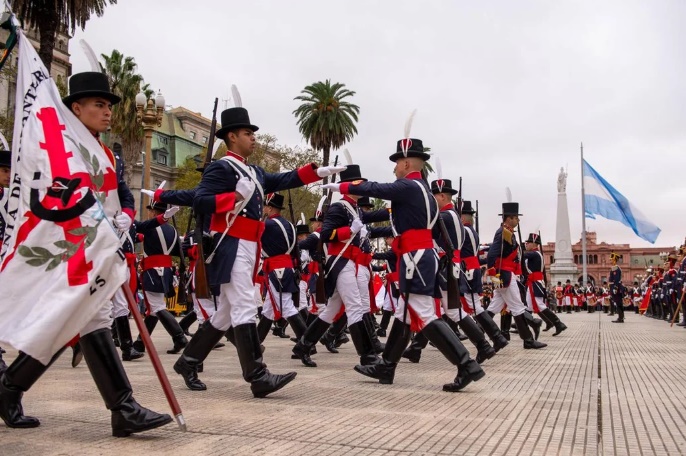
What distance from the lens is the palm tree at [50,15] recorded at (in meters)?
19.4

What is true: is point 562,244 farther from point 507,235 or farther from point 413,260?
point 413,260

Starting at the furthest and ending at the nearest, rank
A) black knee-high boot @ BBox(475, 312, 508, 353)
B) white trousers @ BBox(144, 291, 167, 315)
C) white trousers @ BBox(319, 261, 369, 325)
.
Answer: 1. white trousers @ BBox(144, 291, 167, 315)
2. black knee-high boot @ BBox(475, 312, 508, 353)
3. white trousers @ BBox(319, 261, 369, 325)

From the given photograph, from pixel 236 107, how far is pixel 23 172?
2407 millimetres

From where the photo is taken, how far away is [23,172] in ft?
13.6

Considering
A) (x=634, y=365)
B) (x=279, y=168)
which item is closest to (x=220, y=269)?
(x=634, y=365)

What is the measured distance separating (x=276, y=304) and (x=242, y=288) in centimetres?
429

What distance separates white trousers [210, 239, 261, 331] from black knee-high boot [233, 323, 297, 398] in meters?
0.09

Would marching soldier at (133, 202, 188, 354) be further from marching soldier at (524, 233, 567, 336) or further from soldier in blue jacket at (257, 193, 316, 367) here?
marching soldier at (524, 233, 567, 336)

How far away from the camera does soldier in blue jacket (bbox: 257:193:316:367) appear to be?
9.81 meters

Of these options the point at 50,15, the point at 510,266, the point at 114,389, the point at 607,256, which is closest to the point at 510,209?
the point at 510,266

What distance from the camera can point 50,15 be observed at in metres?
19.9

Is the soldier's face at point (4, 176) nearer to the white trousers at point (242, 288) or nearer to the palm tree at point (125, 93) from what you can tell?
the white trousers at point (242, 288)

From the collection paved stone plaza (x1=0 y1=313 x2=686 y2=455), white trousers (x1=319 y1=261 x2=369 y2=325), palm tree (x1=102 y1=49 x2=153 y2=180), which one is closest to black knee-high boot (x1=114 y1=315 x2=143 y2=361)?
paved stone plaza (x1=0 y1=313 x2=686 y2=455)

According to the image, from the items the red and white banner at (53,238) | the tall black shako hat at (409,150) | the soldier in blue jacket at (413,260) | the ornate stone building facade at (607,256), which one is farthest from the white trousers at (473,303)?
the ornate stone building facade at (607,256)
